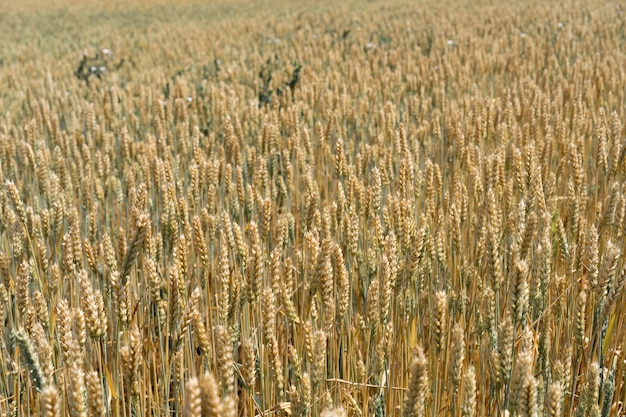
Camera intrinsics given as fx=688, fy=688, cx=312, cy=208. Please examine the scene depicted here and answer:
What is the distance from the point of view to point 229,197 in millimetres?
2865

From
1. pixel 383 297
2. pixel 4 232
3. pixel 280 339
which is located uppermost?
pixel 383 297

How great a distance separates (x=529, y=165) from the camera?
7.68 feet

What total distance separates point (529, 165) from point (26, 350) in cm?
171

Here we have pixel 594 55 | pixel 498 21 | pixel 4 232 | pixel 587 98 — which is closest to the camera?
pixel 4 232

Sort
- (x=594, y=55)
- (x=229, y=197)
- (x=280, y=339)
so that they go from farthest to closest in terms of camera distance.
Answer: (x=594, y=55), (x=229, y=197), (x=280, y=339)

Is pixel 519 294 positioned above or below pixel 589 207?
above

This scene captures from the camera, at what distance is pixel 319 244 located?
222cm

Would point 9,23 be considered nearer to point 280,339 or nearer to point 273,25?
point 273,25

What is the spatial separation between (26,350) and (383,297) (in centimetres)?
70

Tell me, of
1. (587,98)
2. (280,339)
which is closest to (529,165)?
(280,339)

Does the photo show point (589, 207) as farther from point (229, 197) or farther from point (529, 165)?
point (229, 197)

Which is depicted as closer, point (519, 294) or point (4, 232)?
point (519, 294)

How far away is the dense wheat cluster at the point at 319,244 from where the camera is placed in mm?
1382

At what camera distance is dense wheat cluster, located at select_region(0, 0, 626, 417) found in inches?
54.4
